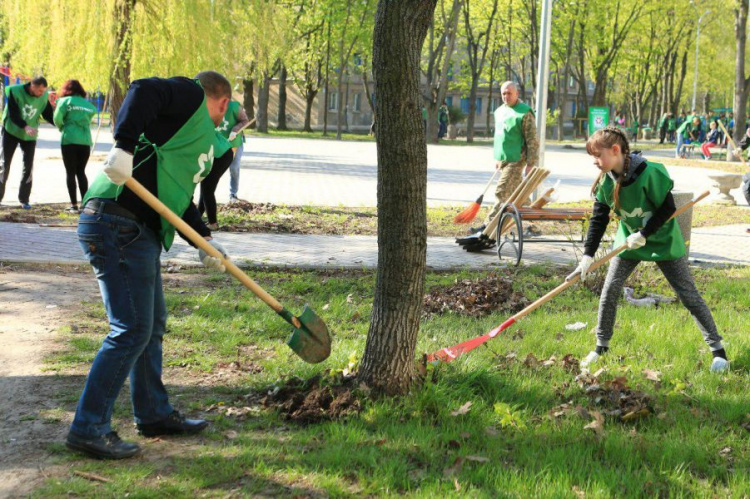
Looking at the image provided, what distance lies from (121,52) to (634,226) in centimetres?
1647

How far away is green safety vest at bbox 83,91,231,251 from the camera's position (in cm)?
375

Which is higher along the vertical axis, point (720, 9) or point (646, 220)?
point (720, 9)

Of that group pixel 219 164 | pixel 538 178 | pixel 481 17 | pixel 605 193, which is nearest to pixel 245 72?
pixel 481 17

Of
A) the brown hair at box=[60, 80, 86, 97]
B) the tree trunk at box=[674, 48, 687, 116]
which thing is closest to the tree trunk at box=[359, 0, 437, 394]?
the brown hair at box=[60, 80, 86, 97]

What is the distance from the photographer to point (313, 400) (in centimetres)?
439

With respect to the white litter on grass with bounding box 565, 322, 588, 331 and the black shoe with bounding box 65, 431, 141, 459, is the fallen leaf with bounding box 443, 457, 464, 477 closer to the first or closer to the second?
the black shoe with bounding box 65, 431, 141, 459

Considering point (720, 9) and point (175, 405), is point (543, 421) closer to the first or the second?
point (175, 405)

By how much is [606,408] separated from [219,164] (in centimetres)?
736

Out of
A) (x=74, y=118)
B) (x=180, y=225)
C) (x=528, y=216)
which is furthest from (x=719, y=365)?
(x=74, y=118)

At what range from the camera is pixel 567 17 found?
4397 cm

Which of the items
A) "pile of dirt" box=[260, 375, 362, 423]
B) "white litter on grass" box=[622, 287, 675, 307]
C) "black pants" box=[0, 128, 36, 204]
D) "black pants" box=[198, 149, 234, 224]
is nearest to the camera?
"pile of dirt" box=[260, 375, 362, 423]

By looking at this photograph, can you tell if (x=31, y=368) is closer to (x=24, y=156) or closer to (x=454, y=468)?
(x=454, y=468)

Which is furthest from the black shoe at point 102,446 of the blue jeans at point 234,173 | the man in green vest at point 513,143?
the blue jeans at point 234,173

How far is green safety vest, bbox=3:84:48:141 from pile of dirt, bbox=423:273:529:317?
7.28 m
